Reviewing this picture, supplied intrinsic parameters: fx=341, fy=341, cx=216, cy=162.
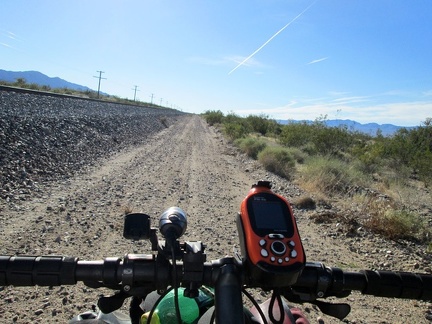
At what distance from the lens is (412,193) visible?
11.7 metres

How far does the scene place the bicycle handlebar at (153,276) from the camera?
3.72 feet

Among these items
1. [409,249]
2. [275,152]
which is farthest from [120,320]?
[275,152]

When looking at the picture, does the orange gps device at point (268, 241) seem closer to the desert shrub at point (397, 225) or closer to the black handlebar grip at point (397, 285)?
the black handlebar grip at point (397, 285)

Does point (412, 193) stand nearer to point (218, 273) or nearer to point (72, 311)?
point (72, 311)

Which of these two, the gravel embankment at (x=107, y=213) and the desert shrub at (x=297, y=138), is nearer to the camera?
the gravel embankment at (x=107, y=213)

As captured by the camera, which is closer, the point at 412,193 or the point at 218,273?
the point at 218,273

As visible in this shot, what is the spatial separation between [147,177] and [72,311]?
238 inches

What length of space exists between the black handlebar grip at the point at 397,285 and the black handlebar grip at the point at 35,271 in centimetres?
106

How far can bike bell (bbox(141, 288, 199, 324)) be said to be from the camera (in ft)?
4.32

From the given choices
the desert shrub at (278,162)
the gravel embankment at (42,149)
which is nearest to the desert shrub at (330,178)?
the desert shrub at (278,162)

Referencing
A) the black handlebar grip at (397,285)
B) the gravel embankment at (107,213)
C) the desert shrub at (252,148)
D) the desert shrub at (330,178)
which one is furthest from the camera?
the desert shrub at (252,148)

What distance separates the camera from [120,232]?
212 inches

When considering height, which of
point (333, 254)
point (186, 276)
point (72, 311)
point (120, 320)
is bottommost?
point (72, 311)

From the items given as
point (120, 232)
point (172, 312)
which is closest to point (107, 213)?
point (120, 232)
